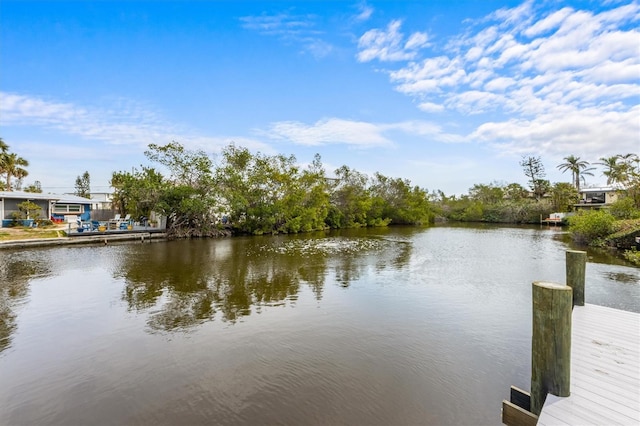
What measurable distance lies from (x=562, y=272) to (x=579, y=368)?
10501mm

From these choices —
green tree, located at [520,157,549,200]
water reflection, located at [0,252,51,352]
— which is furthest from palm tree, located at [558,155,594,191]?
water reflection, located at [0,252,51,352]

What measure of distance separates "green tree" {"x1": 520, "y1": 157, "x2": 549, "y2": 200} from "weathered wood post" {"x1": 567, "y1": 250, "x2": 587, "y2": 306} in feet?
177

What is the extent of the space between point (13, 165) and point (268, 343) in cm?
3644

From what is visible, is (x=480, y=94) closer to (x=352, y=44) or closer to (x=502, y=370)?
(x=352, y=44)

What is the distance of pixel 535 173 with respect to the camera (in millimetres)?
52312

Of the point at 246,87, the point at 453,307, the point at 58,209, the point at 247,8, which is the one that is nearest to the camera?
the point at 453,307

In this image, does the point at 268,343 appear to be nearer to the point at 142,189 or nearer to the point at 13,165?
the point at 142,189

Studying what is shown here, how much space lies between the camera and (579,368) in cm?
353

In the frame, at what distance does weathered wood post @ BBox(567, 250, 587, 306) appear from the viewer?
575 cm

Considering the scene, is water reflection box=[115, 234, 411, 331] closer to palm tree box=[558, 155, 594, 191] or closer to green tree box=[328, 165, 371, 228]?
green tree box=[328, 165, 371, 228]

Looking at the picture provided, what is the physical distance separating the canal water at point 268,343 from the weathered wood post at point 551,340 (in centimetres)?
107

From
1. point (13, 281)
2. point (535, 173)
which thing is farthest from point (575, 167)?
point (13, 281)

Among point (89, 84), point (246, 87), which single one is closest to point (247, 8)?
point (246, 87)

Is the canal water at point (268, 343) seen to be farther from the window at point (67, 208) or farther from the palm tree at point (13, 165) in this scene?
the window at point (67, 208)
